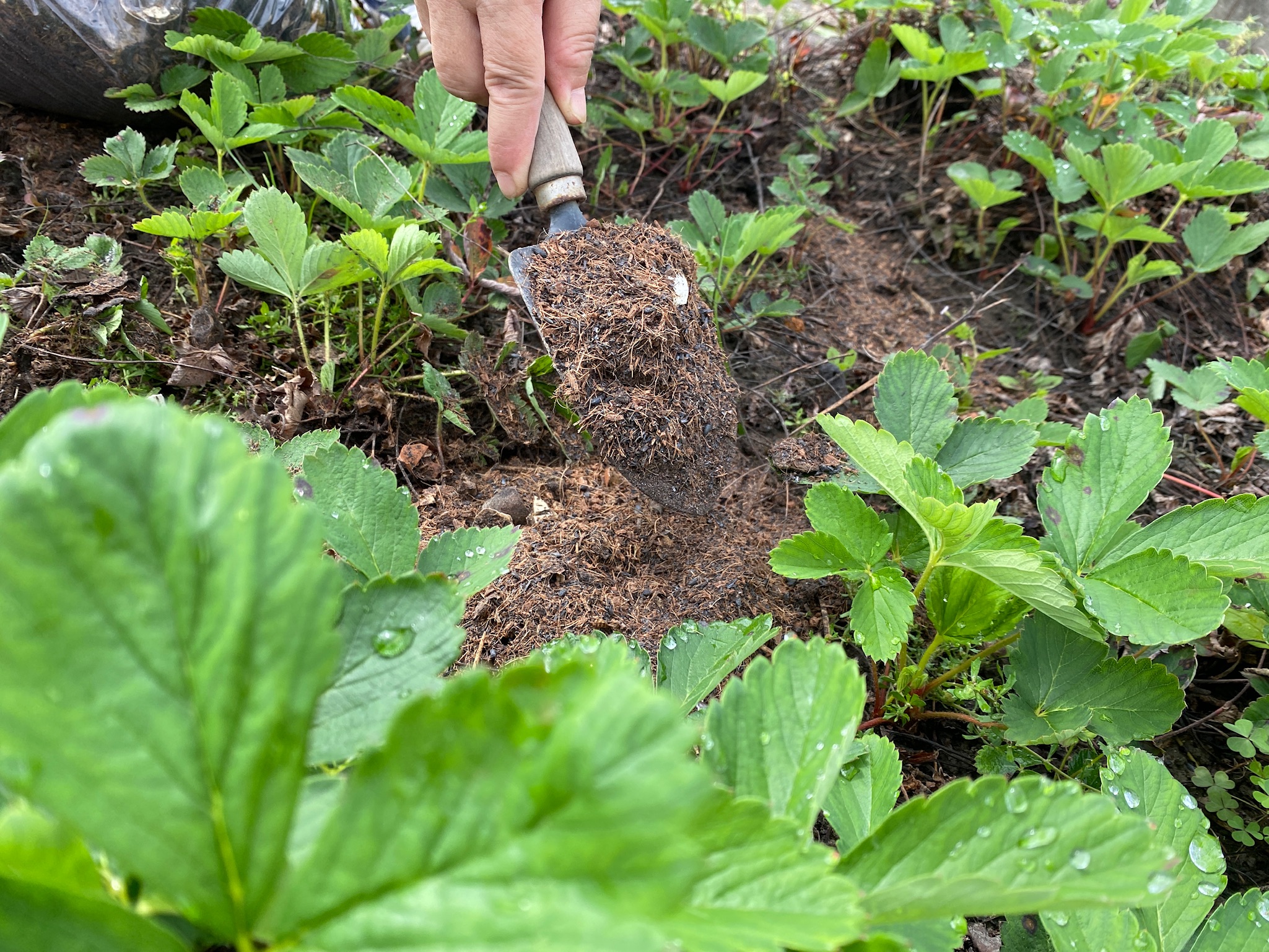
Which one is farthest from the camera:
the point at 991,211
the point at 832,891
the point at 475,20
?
the point at 991,211

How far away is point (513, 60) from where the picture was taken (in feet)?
5.86

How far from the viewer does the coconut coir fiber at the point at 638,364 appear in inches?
67.1

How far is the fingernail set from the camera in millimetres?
2008

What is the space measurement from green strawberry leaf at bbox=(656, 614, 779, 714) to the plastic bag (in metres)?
2.44

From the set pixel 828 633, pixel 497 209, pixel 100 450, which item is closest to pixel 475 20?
pixel 497 209

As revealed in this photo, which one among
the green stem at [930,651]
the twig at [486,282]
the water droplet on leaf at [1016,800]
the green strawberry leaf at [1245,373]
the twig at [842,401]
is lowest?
the twig at [842,401]

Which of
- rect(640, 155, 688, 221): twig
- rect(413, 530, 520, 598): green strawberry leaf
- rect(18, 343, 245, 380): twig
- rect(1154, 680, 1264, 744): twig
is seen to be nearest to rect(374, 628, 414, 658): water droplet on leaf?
rect(413, 530, 520, 598): green strawberry leaf

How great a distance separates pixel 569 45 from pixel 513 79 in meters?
0.29

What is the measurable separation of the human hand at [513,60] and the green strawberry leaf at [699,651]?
137 centimetres

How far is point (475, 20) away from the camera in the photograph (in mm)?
1893

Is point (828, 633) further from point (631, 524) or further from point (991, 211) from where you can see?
point (991, 211)

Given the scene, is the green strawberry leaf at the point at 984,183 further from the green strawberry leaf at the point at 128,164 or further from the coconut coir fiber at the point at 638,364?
the green strawberry leaf at the point at 128,164

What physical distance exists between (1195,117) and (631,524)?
11.2ft

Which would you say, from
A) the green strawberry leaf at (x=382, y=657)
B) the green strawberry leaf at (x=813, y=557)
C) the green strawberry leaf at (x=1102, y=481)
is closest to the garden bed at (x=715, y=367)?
the green strawberry leaf at (x=813, y=557)
